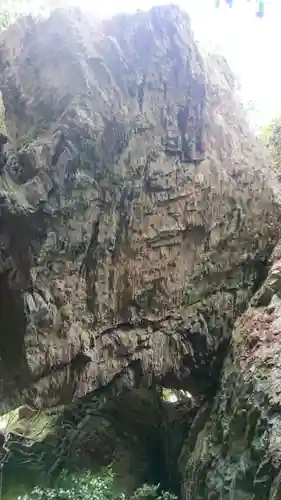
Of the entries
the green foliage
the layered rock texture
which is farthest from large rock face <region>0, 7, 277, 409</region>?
the green foliage

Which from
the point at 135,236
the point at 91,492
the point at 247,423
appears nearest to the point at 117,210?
the point at 135,236

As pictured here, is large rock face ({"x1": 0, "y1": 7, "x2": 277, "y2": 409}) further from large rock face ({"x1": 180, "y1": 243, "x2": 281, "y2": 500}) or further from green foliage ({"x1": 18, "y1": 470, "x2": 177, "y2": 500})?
green foliage ({"x1": 18, "y1": 470, "x2": 177, "y2": 500})

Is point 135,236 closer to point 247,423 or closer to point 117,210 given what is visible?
point 117,210

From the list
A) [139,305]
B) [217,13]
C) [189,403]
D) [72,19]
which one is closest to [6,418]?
[189,403]

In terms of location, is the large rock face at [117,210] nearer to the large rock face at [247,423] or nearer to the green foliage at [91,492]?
the large rock face at [247,423]

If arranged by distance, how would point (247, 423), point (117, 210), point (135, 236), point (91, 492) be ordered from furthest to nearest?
point (91, 492)
point (135, 236)
point (117, 210)
point (247, 423)

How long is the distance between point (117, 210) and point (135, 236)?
0.78 ft

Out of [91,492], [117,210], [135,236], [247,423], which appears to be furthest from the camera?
[91,492]

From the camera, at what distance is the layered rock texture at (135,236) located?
329 centimetres

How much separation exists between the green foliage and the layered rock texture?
321mm

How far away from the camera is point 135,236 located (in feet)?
12.3

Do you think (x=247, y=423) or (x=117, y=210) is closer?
(x=247, y=423)

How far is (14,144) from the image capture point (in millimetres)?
3498

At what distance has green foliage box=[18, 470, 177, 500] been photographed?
393 centimetres
